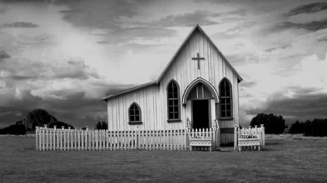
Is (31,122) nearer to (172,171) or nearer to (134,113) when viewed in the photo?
(134,113)

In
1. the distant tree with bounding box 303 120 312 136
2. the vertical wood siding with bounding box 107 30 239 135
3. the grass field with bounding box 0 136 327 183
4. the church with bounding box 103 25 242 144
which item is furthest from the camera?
the distant tree with bounding box 303 120 312 136

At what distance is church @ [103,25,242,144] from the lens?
30.2 metres

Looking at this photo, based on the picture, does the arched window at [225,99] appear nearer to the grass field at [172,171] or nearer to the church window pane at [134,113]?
the church window pane at [134,113]

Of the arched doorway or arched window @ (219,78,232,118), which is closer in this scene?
the arched doorway

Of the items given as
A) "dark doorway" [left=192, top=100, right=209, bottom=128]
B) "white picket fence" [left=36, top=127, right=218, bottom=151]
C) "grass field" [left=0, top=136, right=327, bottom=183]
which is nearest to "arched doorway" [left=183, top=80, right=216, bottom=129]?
"white picket fence" [left=36, top=127, right=218, bottom=151]

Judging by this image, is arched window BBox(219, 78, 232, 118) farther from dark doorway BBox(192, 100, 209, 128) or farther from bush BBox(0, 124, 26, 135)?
bush BBox(0, 124, 26, 135)

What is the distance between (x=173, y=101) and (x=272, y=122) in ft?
78.5

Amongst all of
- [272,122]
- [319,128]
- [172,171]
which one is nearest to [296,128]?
[272,122]

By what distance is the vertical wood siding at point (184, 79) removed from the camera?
3031 cm

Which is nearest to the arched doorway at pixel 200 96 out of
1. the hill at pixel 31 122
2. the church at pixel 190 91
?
the church at pixel 190 91

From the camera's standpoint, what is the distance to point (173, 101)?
3039cm

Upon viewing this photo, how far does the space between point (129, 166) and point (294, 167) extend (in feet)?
20.6

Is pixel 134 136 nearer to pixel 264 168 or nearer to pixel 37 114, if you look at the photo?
pixel 264 168

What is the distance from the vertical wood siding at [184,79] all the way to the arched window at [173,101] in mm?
284
